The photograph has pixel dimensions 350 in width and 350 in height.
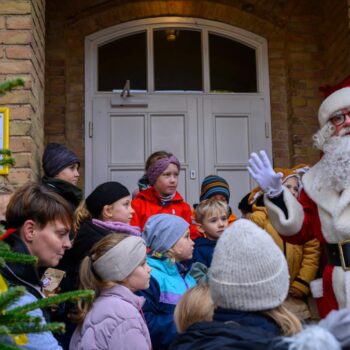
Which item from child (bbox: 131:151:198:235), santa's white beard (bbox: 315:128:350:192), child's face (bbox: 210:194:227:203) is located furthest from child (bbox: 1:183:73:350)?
child's face (bbox: 210:194:227:203)

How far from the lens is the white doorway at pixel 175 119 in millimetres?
7098

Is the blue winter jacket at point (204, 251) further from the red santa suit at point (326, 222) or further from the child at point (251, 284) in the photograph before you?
the child at point (251, 284)

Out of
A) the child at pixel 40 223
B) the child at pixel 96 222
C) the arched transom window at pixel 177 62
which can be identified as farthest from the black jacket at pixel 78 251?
the arched transom window at pixel 177 62

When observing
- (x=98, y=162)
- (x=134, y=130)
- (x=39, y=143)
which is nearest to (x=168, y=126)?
(x=134, y=130)

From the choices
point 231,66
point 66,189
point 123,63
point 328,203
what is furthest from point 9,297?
point 231,66

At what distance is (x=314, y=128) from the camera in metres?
7.20

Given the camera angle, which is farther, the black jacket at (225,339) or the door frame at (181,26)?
the door frame at (181,26)

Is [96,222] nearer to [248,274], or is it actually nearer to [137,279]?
[137,279]

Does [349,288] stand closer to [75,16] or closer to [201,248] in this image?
[201,248]

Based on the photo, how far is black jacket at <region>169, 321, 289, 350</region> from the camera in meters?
1.74

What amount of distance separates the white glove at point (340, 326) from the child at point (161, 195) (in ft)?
11.2

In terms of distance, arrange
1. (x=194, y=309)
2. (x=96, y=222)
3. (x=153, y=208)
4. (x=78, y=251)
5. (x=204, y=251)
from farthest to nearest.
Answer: (x=153, y=208)
(x=204, y=251)
(x=96, y=222)
(x=78, y=251)
(x=194, y=309)

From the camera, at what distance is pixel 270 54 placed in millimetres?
7465

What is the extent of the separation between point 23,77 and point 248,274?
3350 mm
